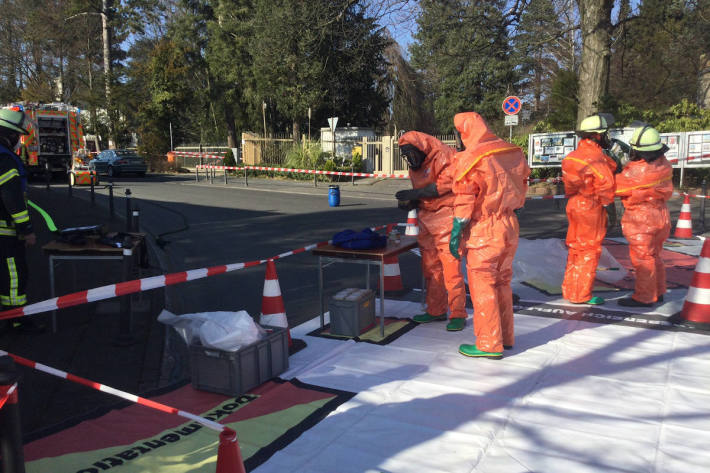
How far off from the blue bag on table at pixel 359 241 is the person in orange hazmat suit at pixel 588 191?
220cm

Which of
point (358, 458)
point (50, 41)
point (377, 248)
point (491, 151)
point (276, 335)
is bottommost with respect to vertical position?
point (358, 458)

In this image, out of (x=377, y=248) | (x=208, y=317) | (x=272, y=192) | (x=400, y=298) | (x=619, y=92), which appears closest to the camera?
(x=208, y=317)

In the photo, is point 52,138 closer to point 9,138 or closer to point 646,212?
point 9,138

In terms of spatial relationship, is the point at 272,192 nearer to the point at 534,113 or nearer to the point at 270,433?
the point at 270,433

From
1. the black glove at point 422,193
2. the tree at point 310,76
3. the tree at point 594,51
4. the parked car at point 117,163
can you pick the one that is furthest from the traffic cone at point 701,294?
the parked car at point 117,163

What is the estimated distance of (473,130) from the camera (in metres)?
5.23

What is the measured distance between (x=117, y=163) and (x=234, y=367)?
30.5 m

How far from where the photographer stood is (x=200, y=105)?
42938 mm

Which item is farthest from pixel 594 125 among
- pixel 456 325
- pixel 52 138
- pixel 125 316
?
pixel 52 138

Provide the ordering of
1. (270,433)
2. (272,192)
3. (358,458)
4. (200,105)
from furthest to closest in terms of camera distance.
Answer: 1. (200,105)
2. (272,192)
3. (270,433)
4. (358,458)

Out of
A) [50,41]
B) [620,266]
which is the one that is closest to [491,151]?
[620,266]

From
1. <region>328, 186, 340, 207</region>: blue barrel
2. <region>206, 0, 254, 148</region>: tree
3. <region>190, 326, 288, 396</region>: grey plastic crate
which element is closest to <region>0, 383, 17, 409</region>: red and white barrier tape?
<region>190, 326, 288, 396</region>: grey plastic crate

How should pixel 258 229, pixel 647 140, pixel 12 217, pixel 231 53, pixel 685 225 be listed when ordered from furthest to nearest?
1. pixel 231 53
2. pixel 258 229
3. pixel 685 225
4. pixel 647 140
5. pixel 12 217

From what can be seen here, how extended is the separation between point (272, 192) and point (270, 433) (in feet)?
64.3
